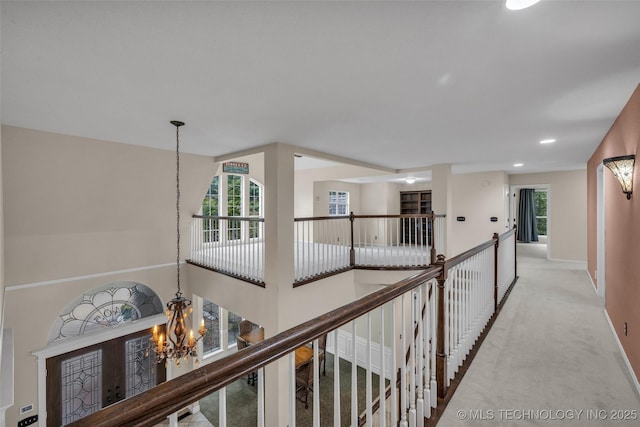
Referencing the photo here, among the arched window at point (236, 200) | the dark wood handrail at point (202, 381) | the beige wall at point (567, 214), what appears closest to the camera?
the dark wood handrail at point (202, 381)

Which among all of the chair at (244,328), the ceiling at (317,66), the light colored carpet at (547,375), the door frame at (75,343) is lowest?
the chair at (244,328)

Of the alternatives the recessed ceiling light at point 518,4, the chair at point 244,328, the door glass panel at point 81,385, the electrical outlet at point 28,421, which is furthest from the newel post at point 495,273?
the electrical outlet at point 28,421

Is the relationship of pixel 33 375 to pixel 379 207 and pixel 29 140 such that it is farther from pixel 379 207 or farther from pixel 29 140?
pixel 379 207

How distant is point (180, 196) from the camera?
4.77 metres

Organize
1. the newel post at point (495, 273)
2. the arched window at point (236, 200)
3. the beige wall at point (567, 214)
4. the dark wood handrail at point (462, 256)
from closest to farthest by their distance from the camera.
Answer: the dark wood handrail at point (462, 256), the newel post at point (495, 273), the arched window at point (236, 200), the beige wall at point (567, 214)

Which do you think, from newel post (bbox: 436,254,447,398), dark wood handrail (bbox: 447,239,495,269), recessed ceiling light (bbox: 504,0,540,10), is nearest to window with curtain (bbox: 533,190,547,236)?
dark wood handrail (bbox: 447,239,495,269)

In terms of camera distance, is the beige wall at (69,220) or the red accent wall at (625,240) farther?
the beige wall at (69,220)

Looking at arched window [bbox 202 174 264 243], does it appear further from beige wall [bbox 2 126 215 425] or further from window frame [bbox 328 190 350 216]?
window frame [bbox 328 190 350 216]

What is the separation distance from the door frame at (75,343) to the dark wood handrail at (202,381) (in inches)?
186

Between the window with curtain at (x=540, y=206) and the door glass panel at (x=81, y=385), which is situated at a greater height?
the window with curtain at (x=540, y=206)

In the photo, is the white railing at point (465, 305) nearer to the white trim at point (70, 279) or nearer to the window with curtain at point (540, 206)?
the white trim at point (70, 279)

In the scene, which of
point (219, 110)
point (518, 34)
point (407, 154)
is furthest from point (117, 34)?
point (407, 154)

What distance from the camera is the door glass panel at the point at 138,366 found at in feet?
15.1

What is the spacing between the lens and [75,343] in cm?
404
